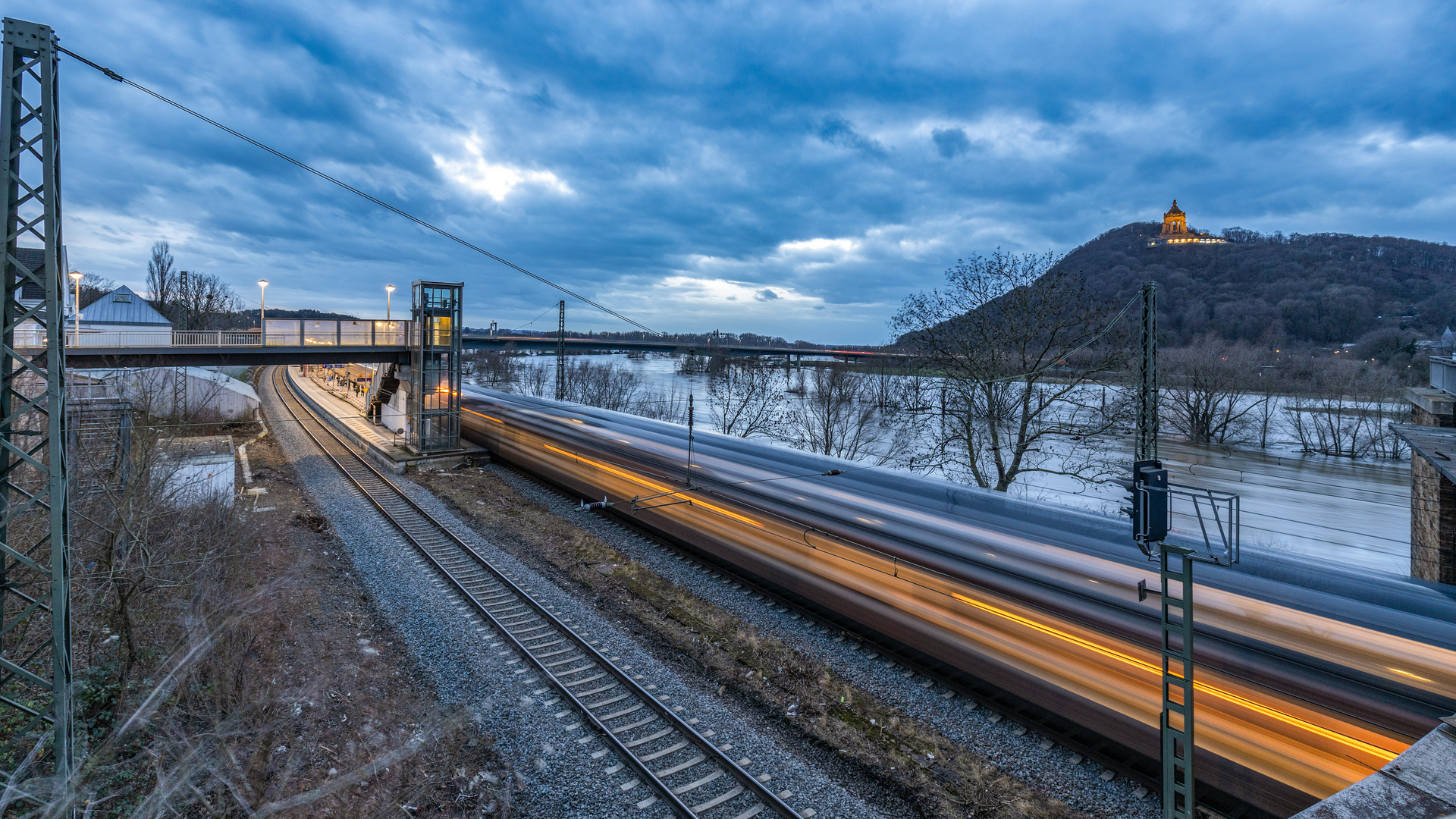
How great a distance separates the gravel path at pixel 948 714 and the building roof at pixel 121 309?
6384 cm

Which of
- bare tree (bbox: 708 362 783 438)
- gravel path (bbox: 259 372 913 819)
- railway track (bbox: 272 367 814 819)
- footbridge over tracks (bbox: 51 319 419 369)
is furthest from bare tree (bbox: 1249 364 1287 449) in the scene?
footbridge over tracks (bbox: 51 319 419 369)

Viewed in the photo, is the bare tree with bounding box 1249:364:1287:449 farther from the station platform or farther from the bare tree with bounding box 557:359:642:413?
the station platform

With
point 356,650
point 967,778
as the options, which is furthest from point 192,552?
point 967,778

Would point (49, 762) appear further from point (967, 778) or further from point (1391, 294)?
point (1391, 294)

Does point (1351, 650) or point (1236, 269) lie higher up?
point (1236, 269)

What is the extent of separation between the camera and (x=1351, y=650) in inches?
241

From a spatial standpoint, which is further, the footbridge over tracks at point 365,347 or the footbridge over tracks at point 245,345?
the footbridge over tracks at point 365,347

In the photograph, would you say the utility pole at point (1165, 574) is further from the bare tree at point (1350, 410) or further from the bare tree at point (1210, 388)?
the bare tree at point (1350, 410)

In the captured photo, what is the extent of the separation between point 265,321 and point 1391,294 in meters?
73.1

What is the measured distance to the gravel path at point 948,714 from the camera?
700 cm

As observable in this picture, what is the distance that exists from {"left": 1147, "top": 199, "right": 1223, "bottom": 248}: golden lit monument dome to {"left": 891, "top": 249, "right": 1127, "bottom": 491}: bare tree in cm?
4703

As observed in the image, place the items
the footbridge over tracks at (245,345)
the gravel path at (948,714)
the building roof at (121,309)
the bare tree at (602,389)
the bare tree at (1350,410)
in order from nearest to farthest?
1. the gravel path at (948,714)
2. the footbridge over tracks at (245,345)
3. the bare tree at (1350,410)
4. the building roof at (121,309)
5. the bare tree at (602,389)

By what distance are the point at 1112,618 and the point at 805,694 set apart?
14.2ft

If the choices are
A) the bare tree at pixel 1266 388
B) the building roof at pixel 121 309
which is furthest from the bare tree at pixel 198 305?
the bare tree at pixel 1266 388
